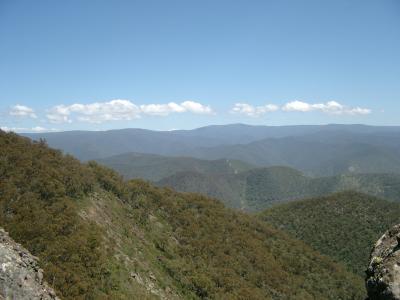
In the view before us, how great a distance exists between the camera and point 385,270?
342 inches

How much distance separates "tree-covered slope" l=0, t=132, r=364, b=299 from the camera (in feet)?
85.0

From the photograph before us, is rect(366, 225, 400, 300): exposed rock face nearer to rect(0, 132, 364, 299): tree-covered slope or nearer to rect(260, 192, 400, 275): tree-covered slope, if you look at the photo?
rect(0, 132, 364, 299): tree-covered slope

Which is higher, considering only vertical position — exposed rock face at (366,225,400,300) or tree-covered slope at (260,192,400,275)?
exposed rock face at (366,225,400,300)

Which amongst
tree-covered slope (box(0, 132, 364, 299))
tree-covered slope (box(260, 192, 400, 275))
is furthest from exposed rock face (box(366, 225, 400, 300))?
tree-covered slope (box(260, 192, 400, 275))

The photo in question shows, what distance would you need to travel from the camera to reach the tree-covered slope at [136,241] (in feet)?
85.0

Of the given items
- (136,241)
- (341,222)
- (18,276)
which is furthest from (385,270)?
(341,222)

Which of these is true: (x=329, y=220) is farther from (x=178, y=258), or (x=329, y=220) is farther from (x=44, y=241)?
(x=44, y=241)

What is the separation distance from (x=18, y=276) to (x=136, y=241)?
25.3 m

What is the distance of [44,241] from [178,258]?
845 inches

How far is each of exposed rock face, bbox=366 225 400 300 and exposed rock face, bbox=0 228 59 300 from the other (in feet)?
40.1

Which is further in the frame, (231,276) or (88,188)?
(231,276)

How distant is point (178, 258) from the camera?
43.6 meters

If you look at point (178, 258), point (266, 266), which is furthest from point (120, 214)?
point (266, 266)

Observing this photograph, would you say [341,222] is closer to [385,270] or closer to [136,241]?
[136,241]
